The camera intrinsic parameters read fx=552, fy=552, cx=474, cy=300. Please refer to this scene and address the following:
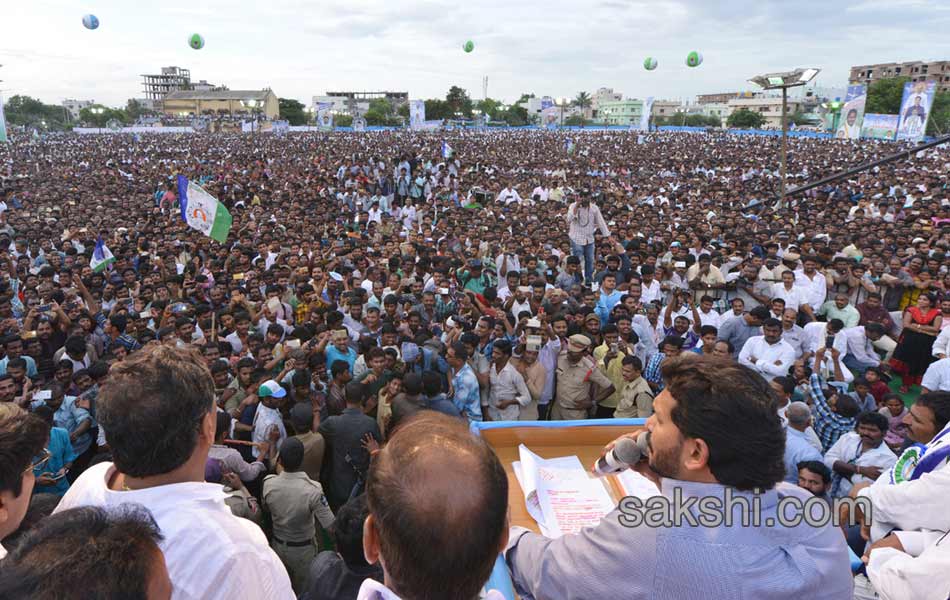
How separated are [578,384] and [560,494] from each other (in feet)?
9.46

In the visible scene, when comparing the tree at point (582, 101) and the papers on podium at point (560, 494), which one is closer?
the papers on podium at point (560, 494)

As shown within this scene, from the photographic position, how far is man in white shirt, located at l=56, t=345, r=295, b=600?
1293 millimetres

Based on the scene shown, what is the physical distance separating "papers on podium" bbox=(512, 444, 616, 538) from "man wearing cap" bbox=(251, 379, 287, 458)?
2.43m

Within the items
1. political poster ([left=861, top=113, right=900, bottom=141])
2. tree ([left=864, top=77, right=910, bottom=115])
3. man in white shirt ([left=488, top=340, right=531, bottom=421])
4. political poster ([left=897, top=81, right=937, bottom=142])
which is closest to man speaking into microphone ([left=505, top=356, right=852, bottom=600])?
man in white shirt ([left=488, top=340, right=531, bottom=421])

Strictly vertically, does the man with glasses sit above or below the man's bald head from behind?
below

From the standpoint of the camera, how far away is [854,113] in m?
28.9

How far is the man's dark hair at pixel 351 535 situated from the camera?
1992 millimetres

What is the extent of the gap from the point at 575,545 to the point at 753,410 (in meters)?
0.49

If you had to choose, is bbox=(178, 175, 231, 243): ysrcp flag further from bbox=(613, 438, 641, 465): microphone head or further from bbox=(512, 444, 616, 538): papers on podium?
bbox=(613, 438, 641, 465): microphone head

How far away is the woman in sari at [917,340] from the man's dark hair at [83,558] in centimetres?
724

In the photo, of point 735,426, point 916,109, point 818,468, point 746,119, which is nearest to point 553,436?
point 735,426

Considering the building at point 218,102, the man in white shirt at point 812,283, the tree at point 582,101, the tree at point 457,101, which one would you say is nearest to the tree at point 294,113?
the building at point 218,102

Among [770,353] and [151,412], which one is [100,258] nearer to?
[151,412]

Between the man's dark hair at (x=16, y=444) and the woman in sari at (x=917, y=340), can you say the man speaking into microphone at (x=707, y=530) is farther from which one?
the woman in sari at (x=917, y=340)
